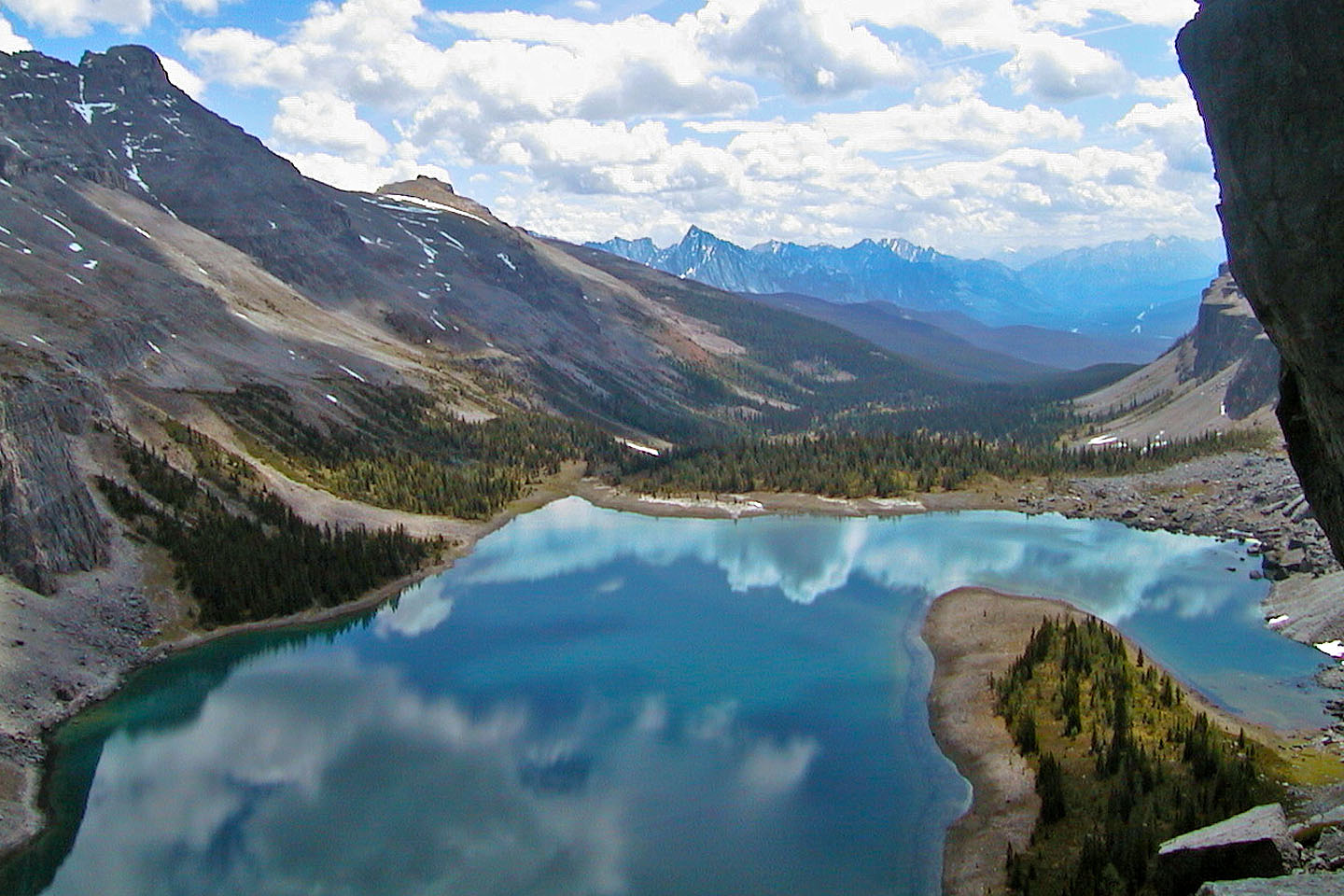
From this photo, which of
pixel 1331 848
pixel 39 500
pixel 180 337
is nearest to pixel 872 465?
pixel 180 337

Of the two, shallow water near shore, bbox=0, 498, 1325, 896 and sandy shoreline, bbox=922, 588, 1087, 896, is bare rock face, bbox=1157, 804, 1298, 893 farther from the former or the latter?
shallow water near shore, bbox=0, 498, 1325, 896

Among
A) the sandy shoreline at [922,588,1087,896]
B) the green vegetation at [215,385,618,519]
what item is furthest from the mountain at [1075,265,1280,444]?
the green vegetation at [215,385,618,519]

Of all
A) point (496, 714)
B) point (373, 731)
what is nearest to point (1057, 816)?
point (496, 714)

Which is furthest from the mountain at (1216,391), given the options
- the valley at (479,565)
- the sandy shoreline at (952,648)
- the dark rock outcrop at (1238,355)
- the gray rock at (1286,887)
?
the gray rock at (1286,887)

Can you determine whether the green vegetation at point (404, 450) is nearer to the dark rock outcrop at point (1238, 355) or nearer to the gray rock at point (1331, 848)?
the gray rock at point (1331, 848)

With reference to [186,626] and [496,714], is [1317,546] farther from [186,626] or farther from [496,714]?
[186,626]

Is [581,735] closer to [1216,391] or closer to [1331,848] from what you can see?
[1331,848]
